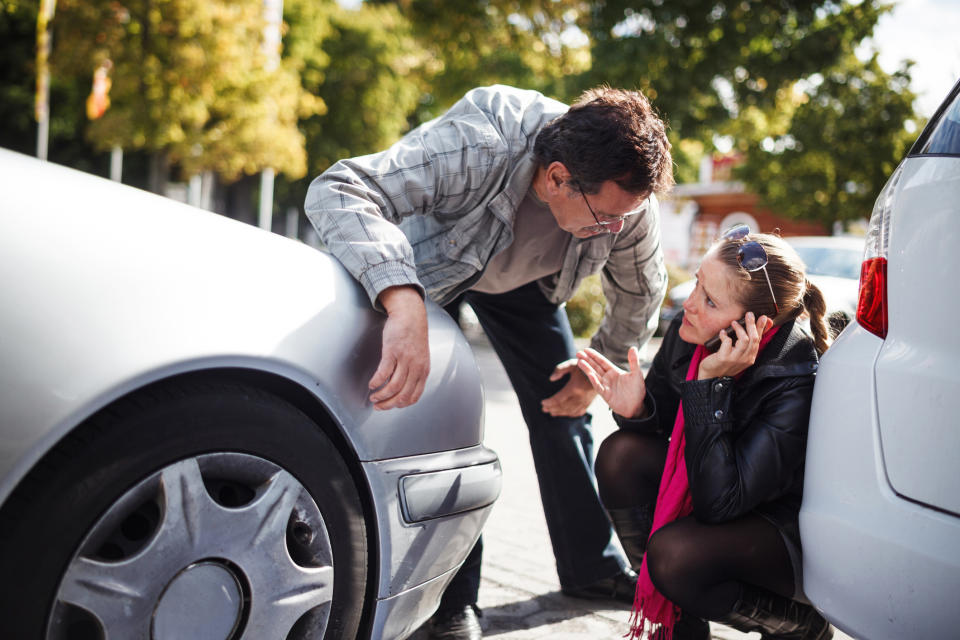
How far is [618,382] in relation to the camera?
233 centimetres

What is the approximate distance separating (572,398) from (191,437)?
1.54 m

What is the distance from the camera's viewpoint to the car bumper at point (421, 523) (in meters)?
1.76

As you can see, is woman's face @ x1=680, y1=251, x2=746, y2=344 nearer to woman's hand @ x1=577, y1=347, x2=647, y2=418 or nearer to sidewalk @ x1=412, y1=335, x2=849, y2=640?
woman's hand @ x1=577, y1=347, x2=647, y2=418

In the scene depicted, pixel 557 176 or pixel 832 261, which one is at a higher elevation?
pixel 557 176

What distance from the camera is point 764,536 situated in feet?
6.40

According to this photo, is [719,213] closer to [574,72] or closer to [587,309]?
[574,72]

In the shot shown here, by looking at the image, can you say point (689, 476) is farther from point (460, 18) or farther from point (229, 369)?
point (460, 18)

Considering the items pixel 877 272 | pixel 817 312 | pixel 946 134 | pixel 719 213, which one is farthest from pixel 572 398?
pixel 719 213

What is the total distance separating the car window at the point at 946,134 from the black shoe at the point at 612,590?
1.78m

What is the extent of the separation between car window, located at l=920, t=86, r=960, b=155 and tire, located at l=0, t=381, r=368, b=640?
1.28 m

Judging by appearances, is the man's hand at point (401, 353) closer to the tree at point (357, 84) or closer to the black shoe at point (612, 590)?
the black shoe at point (612, 590)

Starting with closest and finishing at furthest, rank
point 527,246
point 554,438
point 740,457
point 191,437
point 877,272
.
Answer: point 191,437
point 877,272
point 740,457
point 527,246
point 554,438

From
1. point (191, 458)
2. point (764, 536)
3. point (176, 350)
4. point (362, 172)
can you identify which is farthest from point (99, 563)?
point (764, 536)

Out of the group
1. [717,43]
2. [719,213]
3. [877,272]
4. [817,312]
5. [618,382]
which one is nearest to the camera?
[877,272]
